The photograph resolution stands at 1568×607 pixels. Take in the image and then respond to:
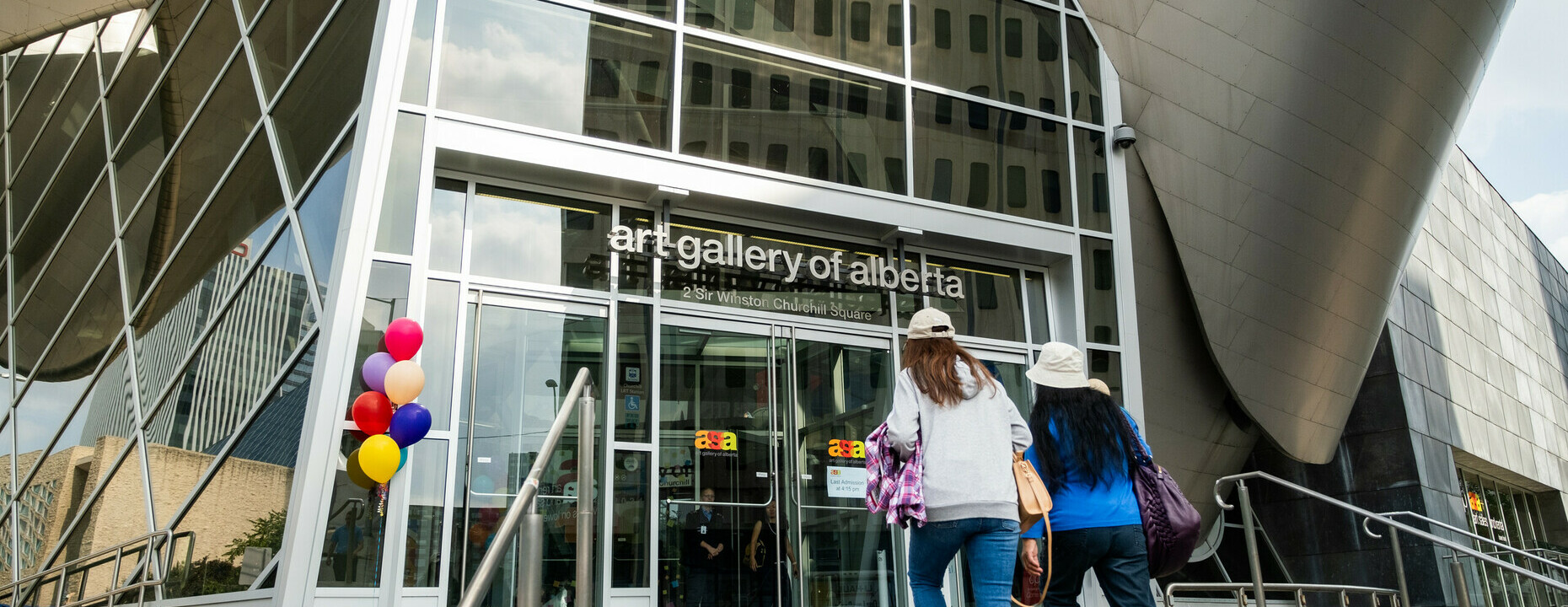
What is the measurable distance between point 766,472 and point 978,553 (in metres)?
4.93

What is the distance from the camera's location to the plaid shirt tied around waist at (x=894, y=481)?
388cm

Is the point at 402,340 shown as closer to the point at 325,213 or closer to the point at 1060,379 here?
the point at 325,213

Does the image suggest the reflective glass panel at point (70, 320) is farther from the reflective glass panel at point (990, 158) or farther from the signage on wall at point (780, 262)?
the reflective glass panel at point (990, 158)

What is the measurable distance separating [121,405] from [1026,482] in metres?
8.18

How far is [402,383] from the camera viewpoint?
6.79 m

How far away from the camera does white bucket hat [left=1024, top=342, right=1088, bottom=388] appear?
14.5 feet

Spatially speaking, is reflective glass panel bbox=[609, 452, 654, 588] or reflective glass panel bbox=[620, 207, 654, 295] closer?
reflective glass panel bbox=[609, 452, 654, 588]

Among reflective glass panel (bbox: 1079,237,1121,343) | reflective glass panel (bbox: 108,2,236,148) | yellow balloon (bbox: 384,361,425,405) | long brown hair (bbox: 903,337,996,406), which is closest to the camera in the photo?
long brown hair (bbox: 903,337,996,406)

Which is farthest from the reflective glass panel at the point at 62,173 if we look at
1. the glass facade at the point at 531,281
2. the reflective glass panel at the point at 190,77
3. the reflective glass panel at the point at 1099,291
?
the reflective glass panel at the point at 1099,291

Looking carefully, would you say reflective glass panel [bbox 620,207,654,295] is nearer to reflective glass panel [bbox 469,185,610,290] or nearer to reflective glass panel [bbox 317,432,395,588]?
reflective glass panel [bbox 469,185,610,290]

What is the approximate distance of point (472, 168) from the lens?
820cm

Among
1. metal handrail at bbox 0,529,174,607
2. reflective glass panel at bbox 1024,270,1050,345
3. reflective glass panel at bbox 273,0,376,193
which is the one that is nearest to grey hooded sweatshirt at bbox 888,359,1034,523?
metal handrail at bbox 0,529,174,607

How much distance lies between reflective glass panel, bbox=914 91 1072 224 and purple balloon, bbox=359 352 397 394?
199 inches

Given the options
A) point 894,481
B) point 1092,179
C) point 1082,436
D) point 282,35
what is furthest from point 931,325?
point 1092,179
